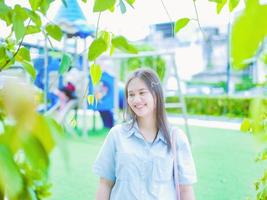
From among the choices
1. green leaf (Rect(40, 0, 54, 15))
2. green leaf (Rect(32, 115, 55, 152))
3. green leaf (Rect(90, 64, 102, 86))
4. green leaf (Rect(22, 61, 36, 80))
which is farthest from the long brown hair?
green leaf (Rect(32, 115, 55, 152))

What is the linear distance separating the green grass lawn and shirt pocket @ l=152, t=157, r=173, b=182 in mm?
589

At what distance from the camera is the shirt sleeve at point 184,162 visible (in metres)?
1.63

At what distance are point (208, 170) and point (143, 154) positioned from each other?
272cm

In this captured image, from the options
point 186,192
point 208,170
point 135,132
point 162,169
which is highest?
point 135,132

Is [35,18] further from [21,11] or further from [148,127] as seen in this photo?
[148,127]

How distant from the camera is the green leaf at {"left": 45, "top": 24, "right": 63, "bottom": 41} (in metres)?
0.61

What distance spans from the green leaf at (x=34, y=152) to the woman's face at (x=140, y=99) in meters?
1.46

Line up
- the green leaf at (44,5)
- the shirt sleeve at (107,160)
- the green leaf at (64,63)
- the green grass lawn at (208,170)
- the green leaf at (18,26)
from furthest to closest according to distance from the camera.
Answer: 1. the green grass lawn at (208,170)
2. the shirt sleeve at (107,160)
3. the green leaf at (64,63)
4. the green leaf at (44,5)
5. the green leaf at (18,26)

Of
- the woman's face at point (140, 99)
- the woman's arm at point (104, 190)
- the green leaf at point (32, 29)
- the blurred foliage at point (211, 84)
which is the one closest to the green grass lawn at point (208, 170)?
the woman's arm at point (104, 190)

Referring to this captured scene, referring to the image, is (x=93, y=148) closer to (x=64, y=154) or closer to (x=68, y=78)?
(x=68, y=78)

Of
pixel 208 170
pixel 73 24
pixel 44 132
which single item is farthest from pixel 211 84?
pixel 44 132

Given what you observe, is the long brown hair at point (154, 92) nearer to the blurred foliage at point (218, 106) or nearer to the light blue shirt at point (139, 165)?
the light blue shirt at point (139, 165)

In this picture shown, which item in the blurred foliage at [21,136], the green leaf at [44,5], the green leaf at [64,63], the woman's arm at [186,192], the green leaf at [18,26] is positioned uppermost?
the green leaf at [44,5]

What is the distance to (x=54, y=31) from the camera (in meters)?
0.61
